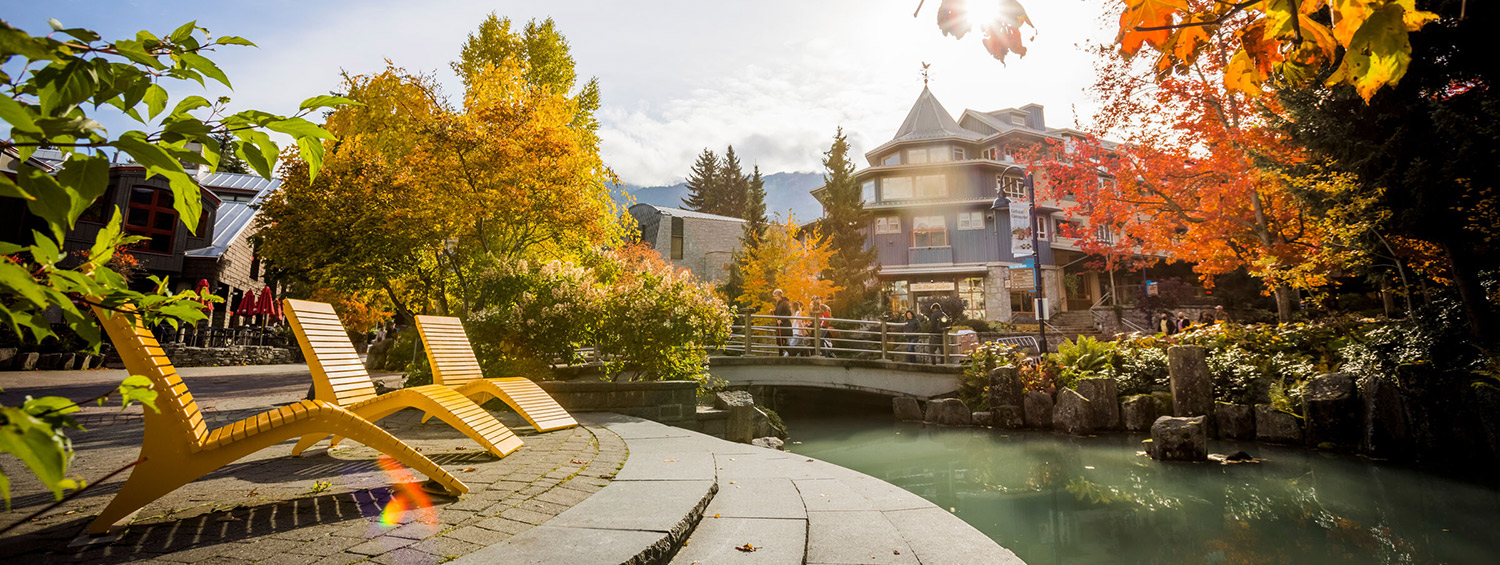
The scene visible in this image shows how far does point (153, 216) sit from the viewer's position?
20.2m

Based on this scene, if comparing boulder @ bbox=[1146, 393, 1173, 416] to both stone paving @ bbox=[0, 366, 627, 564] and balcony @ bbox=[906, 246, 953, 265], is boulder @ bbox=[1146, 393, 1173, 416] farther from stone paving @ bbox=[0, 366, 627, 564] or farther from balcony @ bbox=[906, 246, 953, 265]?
balcony @ bbox=[906, 246, 953, 265]

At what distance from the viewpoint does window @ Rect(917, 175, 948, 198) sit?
3141 centimetres

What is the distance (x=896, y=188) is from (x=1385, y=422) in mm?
24980

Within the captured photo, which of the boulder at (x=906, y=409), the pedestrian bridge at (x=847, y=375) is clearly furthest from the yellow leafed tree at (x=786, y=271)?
the boulder at (x=906, y=409)

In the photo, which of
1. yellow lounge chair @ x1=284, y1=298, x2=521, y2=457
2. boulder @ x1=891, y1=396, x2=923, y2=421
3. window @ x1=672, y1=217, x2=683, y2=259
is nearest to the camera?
yellow lounge chair @ x1=284, y1=298, x2=521, y2=457

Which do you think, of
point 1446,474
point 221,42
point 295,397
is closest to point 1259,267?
point 1446,474

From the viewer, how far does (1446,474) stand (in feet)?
23.4

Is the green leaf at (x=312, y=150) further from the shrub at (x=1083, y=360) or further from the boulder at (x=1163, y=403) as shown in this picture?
the shrub at (x=1083, y=360)

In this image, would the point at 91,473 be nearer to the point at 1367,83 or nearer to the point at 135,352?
the point at 135,352

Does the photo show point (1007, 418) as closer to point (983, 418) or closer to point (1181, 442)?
point (983, 418)

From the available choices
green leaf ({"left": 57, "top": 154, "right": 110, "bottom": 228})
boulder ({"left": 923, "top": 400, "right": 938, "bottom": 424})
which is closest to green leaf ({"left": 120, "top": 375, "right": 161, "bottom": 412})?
green leaf ({"left": 57, "top": 154, "right": 110, "bottom": 228})

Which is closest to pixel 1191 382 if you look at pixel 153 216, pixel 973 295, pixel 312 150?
pixel 312 150

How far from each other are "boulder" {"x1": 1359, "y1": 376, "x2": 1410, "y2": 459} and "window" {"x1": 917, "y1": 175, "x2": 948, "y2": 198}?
23.6m

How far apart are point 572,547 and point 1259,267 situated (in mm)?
14934
